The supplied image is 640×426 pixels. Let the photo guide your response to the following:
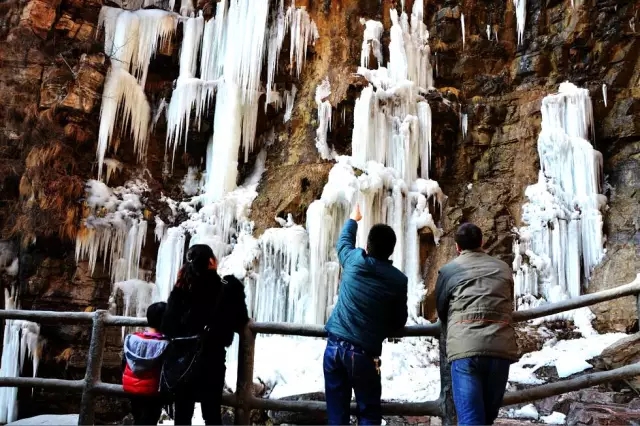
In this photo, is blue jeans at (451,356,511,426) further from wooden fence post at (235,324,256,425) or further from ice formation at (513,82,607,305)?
ice formation at (513,82,607,305)

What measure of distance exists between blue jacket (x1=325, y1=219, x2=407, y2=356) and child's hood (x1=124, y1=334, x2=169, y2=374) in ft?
3.37


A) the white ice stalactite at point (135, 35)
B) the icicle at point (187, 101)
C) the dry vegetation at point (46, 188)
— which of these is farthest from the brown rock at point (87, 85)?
→ the icicle at point (187, 101)

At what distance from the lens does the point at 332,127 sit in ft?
39.8

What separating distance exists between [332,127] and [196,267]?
9.31 m

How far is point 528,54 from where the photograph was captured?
41.8 ft

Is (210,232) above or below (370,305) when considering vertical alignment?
above

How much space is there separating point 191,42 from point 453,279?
37.0 feet

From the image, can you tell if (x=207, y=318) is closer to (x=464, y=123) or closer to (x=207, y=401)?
(x=207, y=401)

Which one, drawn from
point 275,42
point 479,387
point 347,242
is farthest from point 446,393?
point 275,42

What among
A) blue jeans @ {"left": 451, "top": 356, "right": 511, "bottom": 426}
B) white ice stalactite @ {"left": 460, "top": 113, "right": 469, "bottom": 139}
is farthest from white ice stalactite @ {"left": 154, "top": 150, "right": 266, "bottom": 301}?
blue jeans @ {"left": 451, "top": 356, "right": 511, "bottom": 426}

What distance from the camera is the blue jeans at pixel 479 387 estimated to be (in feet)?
9.75

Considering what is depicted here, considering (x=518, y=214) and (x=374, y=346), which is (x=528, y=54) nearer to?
(x=518, y=214)

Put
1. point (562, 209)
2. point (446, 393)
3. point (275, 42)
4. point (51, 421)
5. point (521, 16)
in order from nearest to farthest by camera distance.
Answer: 1. point (446, 393)
2. point (51, 421)
3. point (562, 209)
4. point (275, 42)
5. point (521, 16)

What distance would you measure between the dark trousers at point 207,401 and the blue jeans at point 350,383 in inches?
26.1
